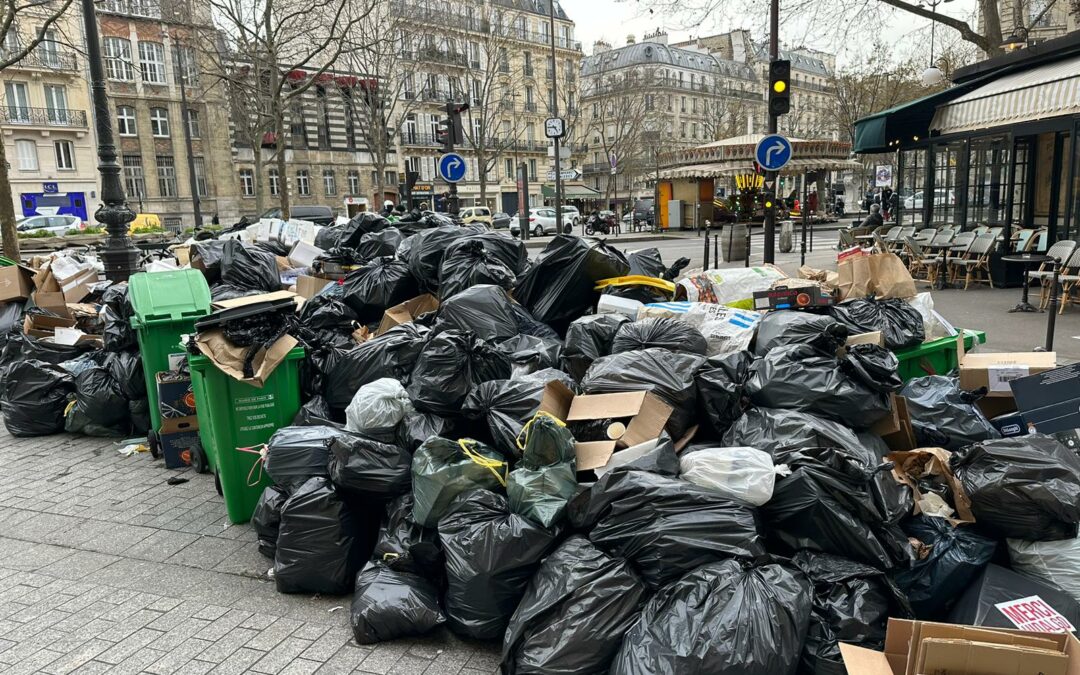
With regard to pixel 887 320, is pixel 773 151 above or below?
above

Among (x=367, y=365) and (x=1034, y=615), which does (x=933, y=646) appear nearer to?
(x=1034, y=615)

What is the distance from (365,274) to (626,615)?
3.99 m

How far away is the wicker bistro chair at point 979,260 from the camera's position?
11164 millimetres

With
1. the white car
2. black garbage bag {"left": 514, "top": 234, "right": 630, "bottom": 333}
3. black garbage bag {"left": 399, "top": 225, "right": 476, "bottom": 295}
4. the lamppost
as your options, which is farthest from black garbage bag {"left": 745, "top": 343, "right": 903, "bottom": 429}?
the white car

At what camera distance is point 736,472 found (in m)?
2.82

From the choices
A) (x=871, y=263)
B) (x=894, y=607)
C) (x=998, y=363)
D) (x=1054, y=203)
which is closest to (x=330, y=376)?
(x=894, y=607)

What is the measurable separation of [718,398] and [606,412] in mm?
547

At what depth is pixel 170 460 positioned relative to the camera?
5.00 m

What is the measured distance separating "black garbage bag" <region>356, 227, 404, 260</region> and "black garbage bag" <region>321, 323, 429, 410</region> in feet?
8.52

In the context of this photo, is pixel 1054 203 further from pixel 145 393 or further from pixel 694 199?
pixel 694 199

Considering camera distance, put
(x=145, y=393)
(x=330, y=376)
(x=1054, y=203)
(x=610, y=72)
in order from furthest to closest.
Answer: (x=610, y=72) < (x=1054, y=203) < (x=145, y=393) < (x=330, y=376)

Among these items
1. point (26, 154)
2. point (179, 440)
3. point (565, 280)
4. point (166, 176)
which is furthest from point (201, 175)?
point (565, 280)

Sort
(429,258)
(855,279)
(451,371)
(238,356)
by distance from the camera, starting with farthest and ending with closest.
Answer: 1. (429,258)
2. (855,279)
3. (238,356)
4. (451,371)

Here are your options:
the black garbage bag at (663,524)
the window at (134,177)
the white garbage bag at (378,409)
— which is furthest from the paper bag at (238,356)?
the window at (134,177)
